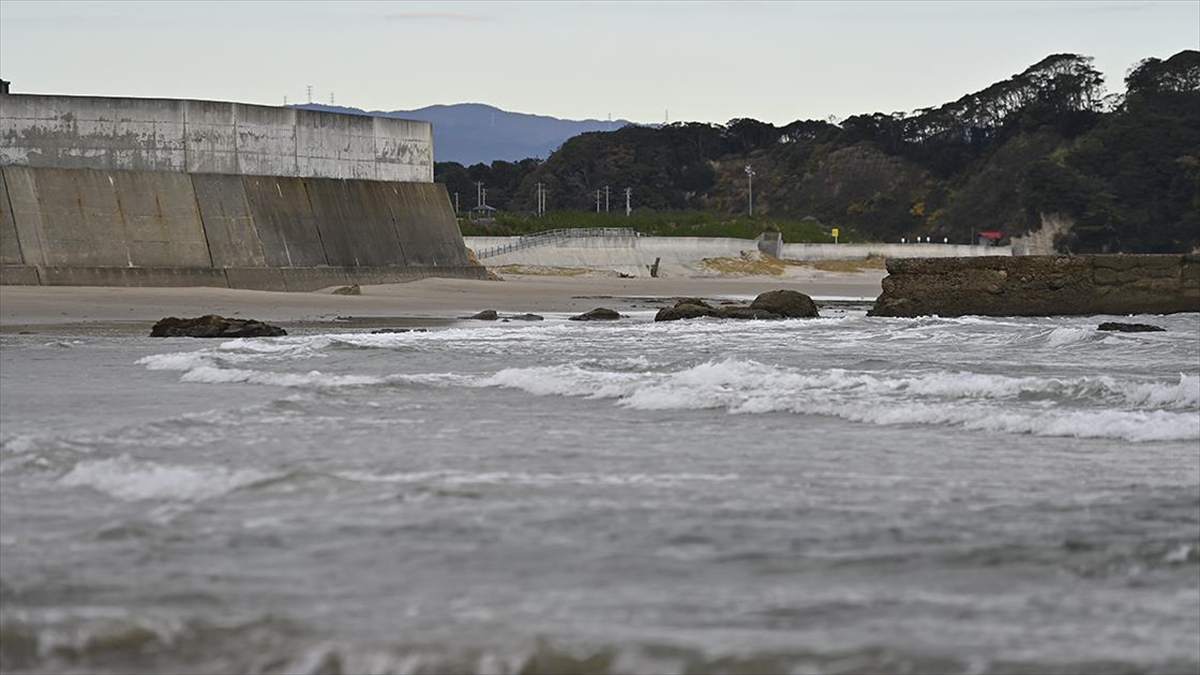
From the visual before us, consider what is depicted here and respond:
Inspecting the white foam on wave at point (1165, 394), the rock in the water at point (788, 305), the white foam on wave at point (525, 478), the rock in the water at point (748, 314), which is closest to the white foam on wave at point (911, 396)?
the white foam on wave at point (1165, 394)

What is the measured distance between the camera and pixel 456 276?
35562 mm

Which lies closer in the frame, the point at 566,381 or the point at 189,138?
the point at 566,381

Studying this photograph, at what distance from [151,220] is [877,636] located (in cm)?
2668

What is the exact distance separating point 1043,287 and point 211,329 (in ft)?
48.9

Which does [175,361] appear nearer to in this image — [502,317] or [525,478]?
[525,478]

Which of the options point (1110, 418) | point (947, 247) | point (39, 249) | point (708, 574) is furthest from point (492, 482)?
point (947, 247)

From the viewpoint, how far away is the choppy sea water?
4.79m

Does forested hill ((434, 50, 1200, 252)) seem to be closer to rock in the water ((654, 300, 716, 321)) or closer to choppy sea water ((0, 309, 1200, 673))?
rock in the water ((654, 300, 716, 321))

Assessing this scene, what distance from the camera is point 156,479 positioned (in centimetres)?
778

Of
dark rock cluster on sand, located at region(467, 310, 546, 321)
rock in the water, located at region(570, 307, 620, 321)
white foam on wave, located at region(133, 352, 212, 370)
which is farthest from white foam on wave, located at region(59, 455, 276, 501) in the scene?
rock in the water, located at region(570, 307, 620, 321)

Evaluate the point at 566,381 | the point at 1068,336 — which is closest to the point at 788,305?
the point at 1068,336

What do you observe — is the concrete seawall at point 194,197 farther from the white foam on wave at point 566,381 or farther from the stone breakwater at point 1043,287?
the white foam on wave at point 566,381

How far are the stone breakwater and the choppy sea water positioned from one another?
14.7 m

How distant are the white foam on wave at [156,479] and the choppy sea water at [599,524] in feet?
0.10
